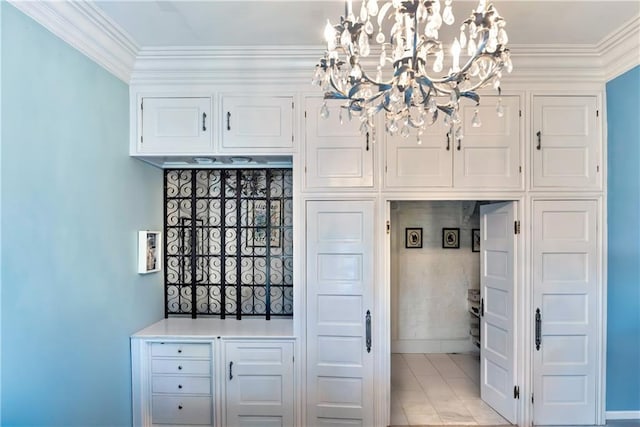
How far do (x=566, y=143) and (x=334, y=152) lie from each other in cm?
177

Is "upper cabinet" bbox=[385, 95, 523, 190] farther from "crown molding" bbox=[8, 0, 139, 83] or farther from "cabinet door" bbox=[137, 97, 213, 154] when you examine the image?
"crown molding" bbox=[8, 0, 139, 83]

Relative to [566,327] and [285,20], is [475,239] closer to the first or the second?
[566,327]

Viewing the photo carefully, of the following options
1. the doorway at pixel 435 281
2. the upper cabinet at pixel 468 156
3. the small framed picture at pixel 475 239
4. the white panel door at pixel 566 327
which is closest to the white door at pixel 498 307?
the white panel door at pixel 566 327

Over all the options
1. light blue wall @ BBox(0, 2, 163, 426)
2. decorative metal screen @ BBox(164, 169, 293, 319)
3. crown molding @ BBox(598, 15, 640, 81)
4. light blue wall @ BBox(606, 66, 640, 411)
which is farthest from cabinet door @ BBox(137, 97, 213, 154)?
light blue wall @ BBox(606, 66, 640, 411)

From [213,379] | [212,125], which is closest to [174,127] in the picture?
[212,125]

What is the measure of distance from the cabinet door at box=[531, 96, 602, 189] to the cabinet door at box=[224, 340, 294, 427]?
93.7 inches

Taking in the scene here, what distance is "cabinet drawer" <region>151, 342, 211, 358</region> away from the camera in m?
2.69

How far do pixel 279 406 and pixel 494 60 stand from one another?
104 inches

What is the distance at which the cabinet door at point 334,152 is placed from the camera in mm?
2688

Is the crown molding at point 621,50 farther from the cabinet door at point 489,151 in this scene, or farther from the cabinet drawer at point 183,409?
the cabinet drawer at point 183,409

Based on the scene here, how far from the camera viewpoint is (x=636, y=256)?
2.60 m

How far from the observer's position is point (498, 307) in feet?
9.52

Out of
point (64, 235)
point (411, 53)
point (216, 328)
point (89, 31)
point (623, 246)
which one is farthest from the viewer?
point (216, 328)

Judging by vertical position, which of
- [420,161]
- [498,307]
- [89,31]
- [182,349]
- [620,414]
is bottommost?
[620,414]
